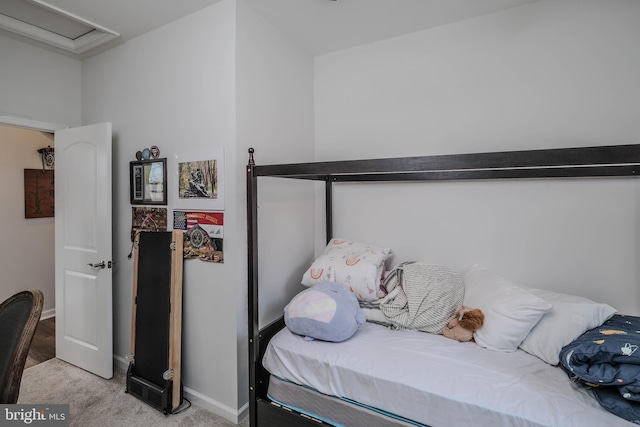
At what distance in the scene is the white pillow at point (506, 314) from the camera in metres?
1.57

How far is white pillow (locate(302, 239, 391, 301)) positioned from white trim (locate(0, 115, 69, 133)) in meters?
2.61

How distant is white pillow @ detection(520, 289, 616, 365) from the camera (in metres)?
1.49

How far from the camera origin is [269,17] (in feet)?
7.07

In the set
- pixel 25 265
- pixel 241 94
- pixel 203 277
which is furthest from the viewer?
pixel 25 265

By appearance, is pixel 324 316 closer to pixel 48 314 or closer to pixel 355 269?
pixel 355 269

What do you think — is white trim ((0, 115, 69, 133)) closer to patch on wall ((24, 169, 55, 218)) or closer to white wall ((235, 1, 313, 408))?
patch on wall ((24, 169, 55, 218))

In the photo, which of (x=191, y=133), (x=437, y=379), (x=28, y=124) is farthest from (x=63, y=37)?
(x=437, y=379)

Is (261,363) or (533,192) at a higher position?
(533,192)

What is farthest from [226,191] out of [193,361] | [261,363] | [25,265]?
[25,265]

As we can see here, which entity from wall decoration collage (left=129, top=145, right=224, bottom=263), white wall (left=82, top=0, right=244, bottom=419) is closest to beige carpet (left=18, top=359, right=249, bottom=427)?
white wall (left=82, top=0, right=244, bottom=419)

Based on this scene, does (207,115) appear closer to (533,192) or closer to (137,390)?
(137,390)

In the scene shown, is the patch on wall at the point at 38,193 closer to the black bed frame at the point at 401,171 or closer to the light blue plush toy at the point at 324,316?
the black bed frame at the point at 401,171

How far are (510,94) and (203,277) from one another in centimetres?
241

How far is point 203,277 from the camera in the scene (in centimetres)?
211
